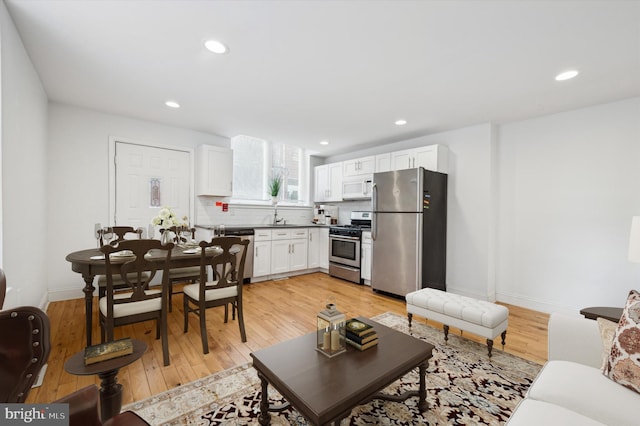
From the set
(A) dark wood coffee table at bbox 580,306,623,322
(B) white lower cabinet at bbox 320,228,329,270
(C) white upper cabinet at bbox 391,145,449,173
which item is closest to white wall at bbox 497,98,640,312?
(C) white upper cabinet at bbox 391,145,449,173

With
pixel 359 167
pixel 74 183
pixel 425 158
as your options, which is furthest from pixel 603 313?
pixel 74 183

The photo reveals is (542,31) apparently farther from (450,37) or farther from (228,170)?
(228,170)

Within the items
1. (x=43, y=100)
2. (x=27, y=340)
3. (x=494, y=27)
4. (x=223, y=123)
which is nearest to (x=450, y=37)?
(x=494, y=27)

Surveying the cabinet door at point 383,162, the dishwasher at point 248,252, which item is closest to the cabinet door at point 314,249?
the dishwasher at point 248,252

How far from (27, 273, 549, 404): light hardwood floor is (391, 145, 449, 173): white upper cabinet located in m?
2.02

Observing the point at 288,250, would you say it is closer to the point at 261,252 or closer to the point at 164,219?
the point at 261,252

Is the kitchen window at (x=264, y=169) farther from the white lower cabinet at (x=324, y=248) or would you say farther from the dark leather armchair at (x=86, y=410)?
the dark leather armchair at (x=86, y=410)

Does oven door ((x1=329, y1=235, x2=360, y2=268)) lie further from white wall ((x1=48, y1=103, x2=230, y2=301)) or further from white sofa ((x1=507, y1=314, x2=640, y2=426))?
white wall ((x1=48, y1=103, x2=230, y2=301))

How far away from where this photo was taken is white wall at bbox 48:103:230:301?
11.7 feet

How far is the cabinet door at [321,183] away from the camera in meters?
5.75

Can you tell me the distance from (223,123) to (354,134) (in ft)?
6.66

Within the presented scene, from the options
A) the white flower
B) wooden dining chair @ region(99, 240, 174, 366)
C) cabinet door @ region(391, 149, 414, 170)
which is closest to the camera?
wooden dining chair @ region(99, 240, 174, 366)

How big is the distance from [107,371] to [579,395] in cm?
207

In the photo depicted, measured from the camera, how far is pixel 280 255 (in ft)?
16.3
